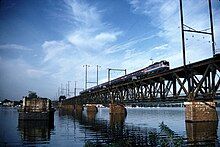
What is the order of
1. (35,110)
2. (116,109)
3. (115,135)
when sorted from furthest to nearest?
(116,109)
(35,110)
(115,135)

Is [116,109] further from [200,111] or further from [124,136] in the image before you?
[124,136]

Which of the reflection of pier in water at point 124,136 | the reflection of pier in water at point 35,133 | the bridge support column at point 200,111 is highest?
the bridge support column at point 200,111

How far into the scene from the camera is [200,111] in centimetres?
4331

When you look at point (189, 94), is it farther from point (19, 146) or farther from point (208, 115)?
point (19, 146)

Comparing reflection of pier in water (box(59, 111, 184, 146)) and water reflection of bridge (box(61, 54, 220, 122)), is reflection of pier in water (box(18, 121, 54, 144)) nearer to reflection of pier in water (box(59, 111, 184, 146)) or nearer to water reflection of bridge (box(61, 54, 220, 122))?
reflection of pier in water (box(59, 111, 184, 146))

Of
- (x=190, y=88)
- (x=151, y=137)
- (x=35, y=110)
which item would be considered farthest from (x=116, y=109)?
(x=151, y=137)

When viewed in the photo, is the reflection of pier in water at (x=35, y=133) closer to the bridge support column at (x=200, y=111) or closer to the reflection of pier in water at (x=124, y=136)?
the reflection of pier in water at (x=124, y=136)

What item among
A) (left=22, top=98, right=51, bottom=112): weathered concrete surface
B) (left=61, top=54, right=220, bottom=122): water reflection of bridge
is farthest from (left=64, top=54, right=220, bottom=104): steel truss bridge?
(left=22, top=98, right=51, bottom=112): weathered concrete surface

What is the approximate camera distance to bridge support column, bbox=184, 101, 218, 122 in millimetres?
42688

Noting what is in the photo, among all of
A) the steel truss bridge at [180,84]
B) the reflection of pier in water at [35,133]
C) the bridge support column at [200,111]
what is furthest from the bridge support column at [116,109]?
the bridge support column at [200,111]

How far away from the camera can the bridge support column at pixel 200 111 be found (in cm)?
4269

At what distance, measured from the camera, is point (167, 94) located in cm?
5081

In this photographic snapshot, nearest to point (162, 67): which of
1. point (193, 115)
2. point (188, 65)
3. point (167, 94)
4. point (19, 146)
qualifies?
point (167, 94)

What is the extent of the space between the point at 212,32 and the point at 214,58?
11.5m
